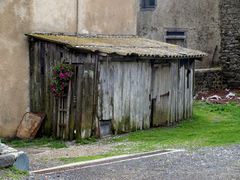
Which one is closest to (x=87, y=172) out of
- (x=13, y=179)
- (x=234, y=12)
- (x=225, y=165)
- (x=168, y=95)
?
(x=13, y=179)

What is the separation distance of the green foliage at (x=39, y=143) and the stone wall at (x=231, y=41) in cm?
1303

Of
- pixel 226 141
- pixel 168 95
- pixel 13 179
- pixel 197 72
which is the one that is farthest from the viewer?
pixel 197 72

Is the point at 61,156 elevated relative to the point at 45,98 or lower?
lower

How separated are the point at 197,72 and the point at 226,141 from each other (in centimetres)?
1120

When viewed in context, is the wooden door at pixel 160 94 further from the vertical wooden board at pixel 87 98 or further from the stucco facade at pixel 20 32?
the stucco facade at pixel 20 32

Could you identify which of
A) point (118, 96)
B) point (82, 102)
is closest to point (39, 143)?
point (82, 102)

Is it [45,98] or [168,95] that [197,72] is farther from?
[45,98]

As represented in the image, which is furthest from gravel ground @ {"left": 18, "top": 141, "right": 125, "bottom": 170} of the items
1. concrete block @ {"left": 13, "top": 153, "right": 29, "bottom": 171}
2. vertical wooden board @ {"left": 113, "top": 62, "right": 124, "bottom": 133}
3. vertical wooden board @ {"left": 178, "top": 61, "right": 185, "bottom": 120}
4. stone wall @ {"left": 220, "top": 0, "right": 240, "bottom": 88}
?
stone wall @ {"left": 220, "top": 0, "right": 240, "bottom": 88}

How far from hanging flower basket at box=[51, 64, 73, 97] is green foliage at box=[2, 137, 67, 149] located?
129cm

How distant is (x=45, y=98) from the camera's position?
48.9 ft

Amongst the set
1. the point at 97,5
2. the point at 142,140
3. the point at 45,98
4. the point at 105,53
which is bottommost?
the point at 142,140

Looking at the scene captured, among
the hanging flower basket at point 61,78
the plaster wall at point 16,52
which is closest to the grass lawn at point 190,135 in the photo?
the hanging flower basket at point 61,78

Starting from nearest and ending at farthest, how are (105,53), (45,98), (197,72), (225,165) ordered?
(225,165)
(105,53)
(45,98)
(197,72)

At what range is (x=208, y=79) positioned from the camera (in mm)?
24484
